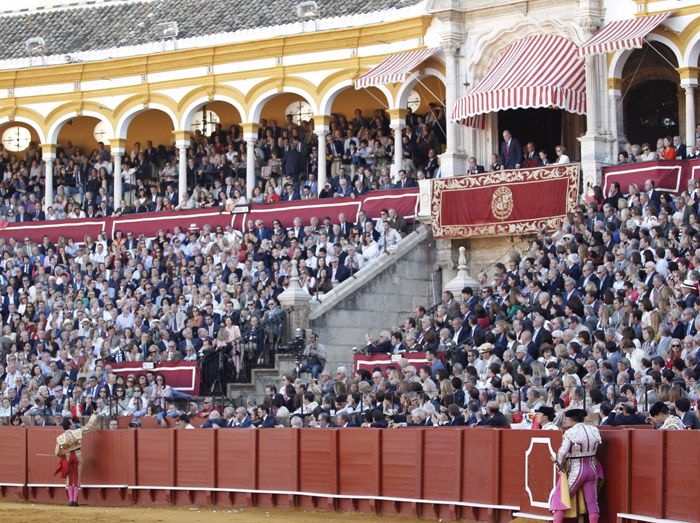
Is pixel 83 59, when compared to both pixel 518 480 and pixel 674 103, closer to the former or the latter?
pixel 674 103

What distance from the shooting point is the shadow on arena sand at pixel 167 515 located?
956 inches

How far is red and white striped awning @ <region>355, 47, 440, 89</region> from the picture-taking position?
1469 inches

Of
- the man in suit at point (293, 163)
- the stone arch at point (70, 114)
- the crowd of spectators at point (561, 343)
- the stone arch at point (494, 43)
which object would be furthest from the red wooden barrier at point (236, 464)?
the stone arch at point (70, 114)

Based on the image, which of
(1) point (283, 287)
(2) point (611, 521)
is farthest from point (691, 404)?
(1) point (283, 287)

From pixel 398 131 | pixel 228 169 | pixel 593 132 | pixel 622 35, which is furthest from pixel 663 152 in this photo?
pixel 228 169

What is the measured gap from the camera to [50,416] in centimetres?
3231

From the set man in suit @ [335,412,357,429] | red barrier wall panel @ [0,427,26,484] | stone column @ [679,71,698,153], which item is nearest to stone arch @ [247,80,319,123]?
stone column @ [679,71,698,153]

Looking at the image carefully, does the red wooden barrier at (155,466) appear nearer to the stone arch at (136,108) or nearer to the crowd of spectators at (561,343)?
the crowd of spectators at (561,343)

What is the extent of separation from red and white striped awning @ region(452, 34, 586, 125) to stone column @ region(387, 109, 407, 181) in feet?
9.83

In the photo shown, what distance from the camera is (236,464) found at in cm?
2727

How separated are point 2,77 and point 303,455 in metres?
21.4

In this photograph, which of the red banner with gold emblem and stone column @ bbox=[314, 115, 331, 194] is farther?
stone column @ bbox=[314, 115, 331, 194]

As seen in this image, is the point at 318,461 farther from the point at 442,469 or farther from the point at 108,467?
the point at 108,467

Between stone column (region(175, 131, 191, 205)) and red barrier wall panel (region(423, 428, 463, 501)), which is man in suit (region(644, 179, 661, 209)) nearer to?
red barrier wall panel (region(423, 428, 463, 501))
